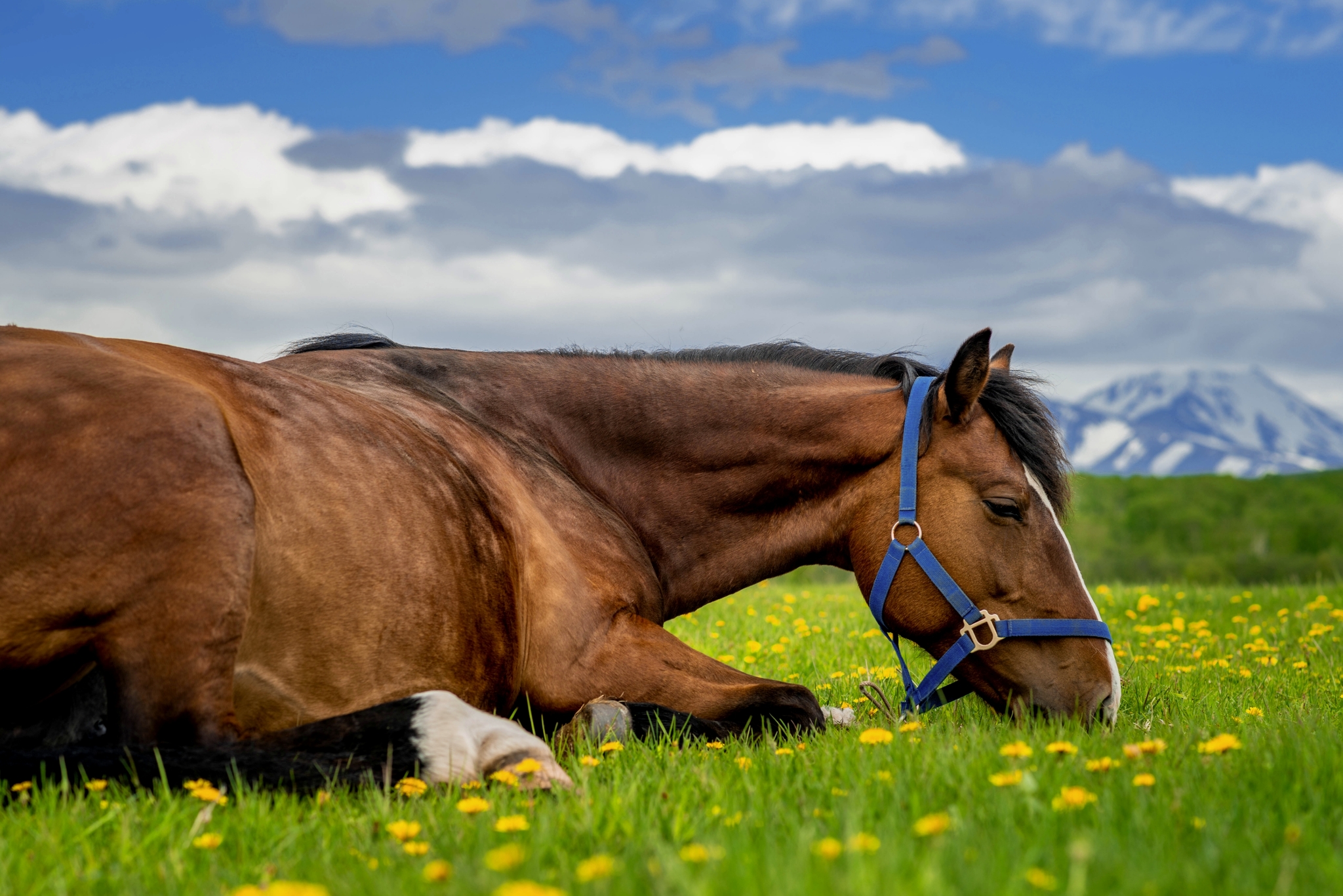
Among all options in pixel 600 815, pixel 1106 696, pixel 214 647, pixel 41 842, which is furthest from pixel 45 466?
pixel 1106 696

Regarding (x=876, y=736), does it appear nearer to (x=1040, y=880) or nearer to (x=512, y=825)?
(x=512, y=825)

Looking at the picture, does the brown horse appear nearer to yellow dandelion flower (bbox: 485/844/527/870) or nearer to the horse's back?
the horse's back

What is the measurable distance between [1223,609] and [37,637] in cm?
866

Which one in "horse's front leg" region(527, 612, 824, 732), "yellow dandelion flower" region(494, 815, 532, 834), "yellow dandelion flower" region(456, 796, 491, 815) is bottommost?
"horse's front leg" region(527, 612, 824, 732)

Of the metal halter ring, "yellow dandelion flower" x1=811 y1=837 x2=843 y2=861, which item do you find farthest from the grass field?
the metal halter ring

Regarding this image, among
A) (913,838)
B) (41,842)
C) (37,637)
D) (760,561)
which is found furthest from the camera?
(760,561)

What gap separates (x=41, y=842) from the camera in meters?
2.32

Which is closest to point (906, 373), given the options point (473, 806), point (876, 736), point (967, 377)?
point (967, 377)

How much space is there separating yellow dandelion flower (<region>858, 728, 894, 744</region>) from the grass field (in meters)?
0.02

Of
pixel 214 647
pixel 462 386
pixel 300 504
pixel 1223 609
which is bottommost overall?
pixel 1223 609

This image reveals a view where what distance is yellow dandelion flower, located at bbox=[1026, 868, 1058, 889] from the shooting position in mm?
1598

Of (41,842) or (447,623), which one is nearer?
(41,842)

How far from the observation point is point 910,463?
448 centimetres

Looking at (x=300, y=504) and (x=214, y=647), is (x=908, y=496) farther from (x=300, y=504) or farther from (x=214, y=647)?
(x=214, y=647)
